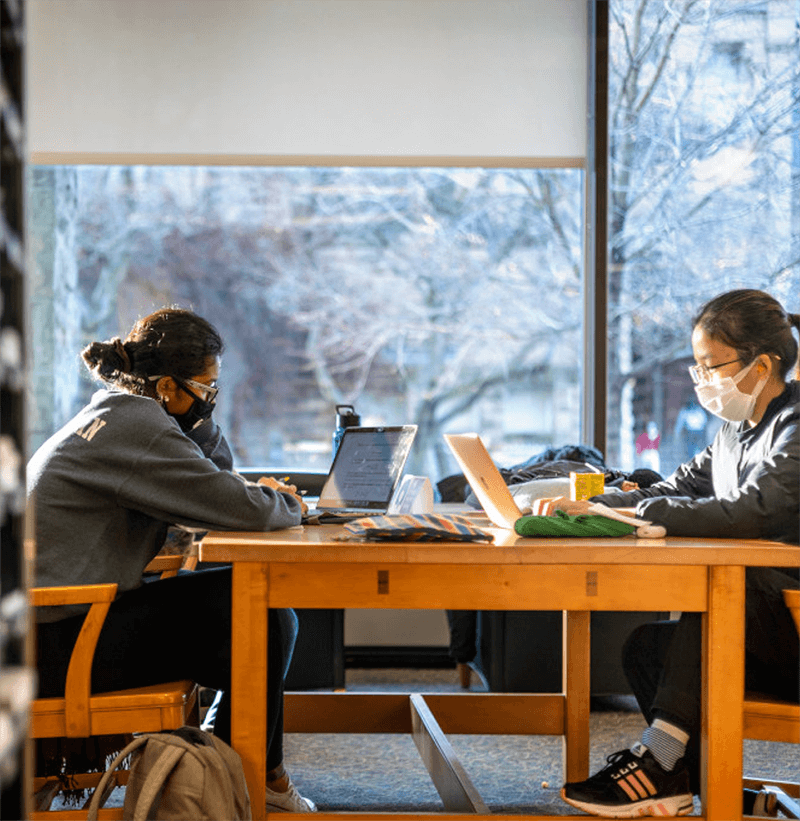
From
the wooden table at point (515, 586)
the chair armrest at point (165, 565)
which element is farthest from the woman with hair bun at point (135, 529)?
the chair armrest at point (165, 565)

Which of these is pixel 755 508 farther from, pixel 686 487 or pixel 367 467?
pixel 367 467

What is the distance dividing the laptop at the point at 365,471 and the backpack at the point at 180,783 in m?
0.64

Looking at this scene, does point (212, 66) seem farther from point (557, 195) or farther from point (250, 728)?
point (250, 728)

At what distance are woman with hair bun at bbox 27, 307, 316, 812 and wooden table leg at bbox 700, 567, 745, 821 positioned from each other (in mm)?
834

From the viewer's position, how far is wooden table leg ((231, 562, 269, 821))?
1703 millimetres

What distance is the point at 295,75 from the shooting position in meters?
4.16

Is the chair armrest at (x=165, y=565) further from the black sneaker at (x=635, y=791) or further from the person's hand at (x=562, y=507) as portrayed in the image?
the black sneaker at (x=635, y=791)

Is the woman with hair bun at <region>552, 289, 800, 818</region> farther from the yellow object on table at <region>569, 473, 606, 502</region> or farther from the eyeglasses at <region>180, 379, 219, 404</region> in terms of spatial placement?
the eyeglasses at <region>180, 379, 219, 404</region>

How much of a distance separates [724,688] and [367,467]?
1.00 metres

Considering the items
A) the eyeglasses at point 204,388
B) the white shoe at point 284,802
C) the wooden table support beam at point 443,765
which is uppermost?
the eyeglasses at point 204,388

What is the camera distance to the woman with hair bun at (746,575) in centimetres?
176

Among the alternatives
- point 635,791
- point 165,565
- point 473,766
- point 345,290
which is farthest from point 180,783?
point 345,290

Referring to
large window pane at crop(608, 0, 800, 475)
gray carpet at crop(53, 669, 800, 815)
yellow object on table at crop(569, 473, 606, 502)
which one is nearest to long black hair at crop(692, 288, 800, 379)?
yellow object on table at crop(569, 473, 606, 502)

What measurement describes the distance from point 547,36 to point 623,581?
316 cm
